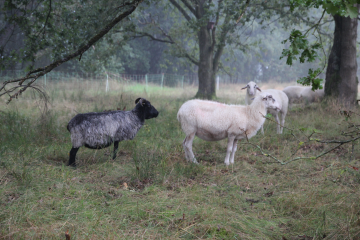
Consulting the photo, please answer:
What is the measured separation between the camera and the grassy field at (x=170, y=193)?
11.3 ft

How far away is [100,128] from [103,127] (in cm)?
7

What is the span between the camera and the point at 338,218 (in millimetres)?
3727

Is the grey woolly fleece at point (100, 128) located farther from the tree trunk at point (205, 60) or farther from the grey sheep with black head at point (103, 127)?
the tree trunk at point (205, 60)

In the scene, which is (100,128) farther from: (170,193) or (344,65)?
(344,65)

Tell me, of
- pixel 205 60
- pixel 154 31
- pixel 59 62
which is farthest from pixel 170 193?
pixel 154 31

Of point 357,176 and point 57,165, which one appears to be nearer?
point 357,176

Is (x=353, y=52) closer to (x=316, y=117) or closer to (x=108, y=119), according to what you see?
(x=316, y=117)

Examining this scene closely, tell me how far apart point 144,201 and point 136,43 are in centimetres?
3748

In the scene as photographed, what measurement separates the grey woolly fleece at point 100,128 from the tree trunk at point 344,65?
7321 mm

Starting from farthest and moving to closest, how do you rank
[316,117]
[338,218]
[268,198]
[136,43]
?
[136,43] → [316,117] → [268,198] → [338,218]

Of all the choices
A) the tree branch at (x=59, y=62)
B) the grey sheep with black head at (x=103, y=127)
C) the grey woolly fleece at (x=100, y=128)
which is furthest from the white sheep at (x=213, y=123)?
the tree branch at (x=59, y=62)

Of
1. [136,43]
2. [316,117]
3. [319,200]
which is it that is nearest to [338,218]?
[319,200]

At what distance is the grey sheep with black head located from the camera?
546 centimetres

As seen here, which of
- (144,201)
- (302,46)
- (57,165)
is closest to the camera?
(302,46)
